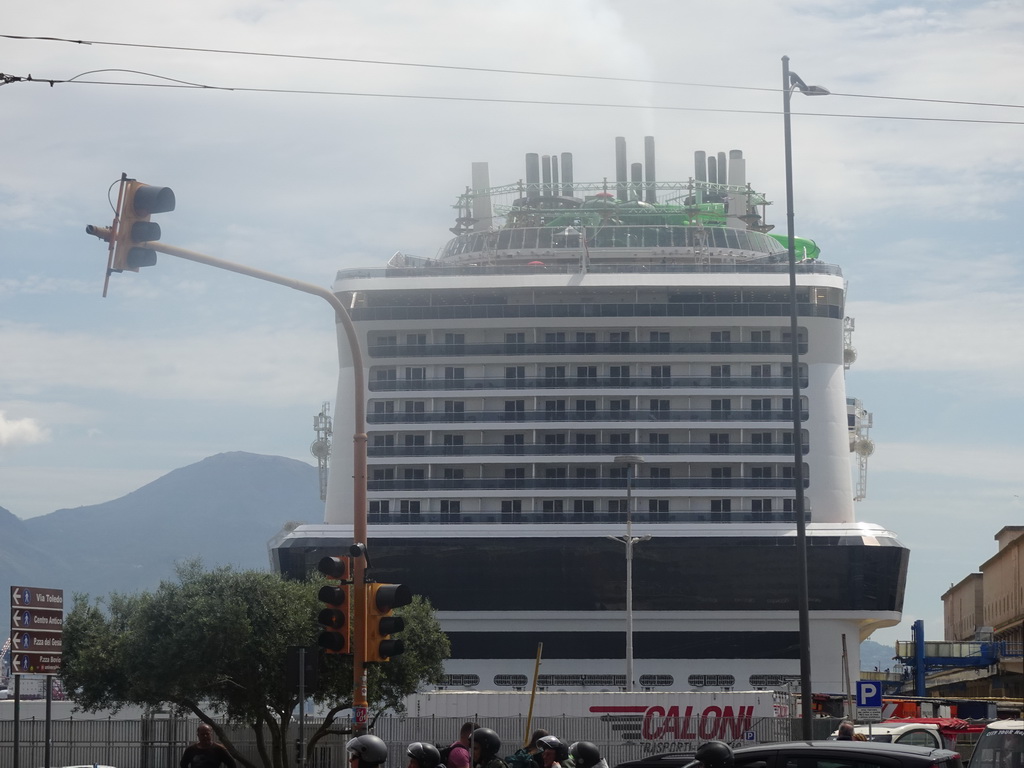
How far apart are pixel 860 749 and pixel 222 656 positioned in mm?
24737

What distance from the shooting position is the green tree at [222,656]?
3403 cm

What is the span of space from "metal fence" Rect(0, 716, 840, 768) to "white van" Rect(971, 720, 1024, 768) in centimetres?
1893

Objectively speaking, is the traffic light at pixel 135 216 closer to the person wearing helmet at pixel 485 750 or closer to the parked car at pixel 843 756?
the person wearing helmet at pixel 485 750

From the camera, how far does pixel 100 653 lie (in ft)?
123

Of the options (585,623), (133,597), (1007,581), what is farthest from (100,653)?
(1007,581)

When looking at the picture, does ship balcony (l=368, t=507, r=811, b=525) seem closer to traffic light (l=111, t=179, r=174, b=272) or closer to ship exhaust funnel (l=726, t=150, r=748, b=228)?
ship exhaust funnel (l=726, t=150, r=748, b=228)

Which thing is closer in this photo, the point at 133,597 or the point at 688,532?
the point at 133,597

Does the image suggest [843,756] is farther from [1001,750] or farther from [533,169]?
[533,169]

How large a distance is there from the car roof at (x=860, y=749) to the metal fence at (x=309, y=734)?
23.2 meters

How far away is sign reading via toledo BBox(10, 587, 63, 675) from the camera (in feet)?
51.3

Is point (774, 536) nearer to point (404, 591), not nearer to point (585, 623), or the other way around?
point (585, 623)

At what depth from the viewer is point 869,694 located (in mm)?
Answer: 27312

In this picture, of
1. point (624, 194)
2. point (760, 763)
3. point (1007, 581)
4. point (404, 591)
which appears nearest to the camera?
point (760, 763)

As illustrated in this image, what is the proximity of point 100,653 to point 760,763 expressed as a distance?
2868 centimetres
